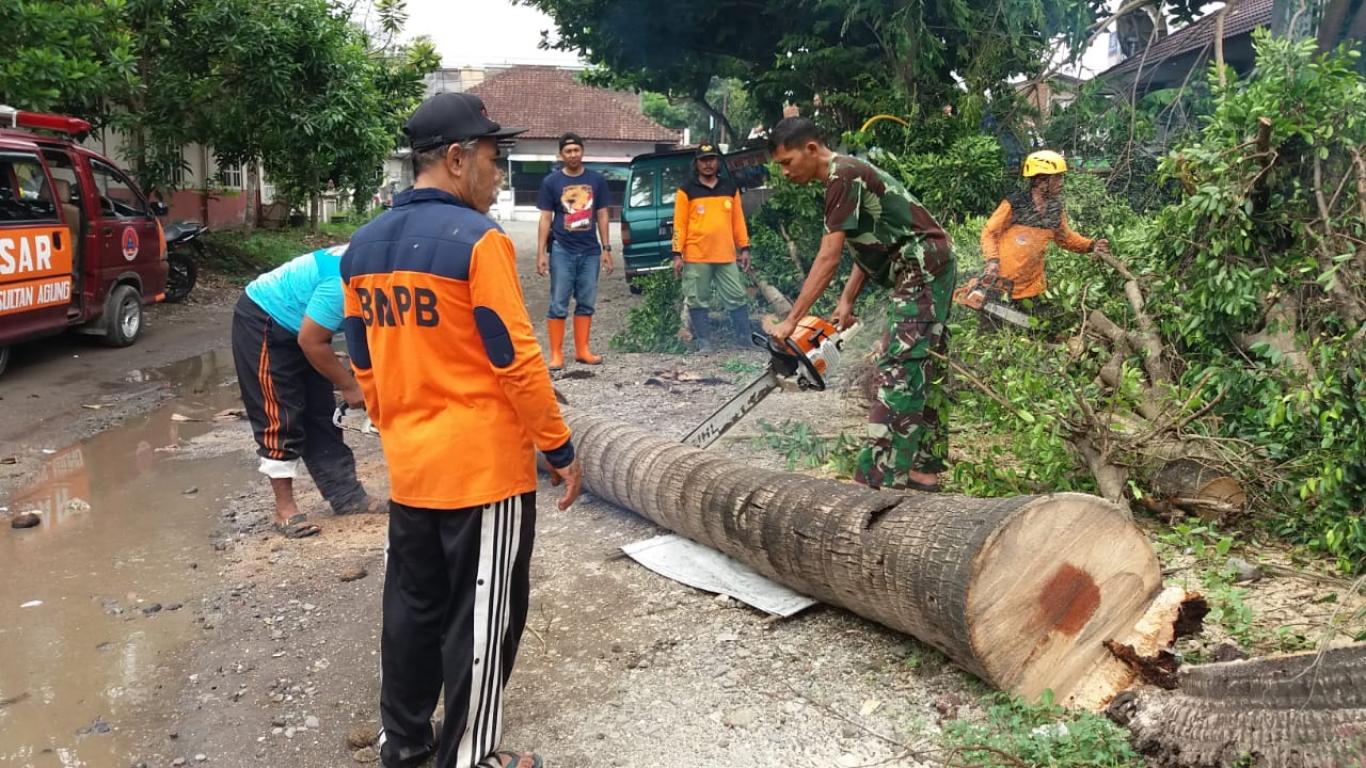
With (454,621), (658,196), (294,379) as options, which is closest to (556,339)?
(294,379)

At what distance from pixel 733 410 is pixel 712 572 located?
2.72 feet

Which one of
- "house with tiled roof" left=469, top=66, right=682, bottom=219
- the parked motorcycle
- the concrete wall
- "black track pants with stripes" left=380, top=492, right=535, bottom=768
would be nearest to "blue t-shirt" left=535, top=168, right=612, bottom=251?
"black track pants with stripes" left=380, top=492, right=535, bottom=768

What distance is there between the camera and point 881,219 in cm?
425

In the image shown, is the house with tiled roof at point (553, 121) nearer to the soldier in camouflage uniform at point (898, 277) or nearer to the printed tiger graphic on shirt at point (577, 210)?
the printed tiger graphic on shirt at point (577, 210)

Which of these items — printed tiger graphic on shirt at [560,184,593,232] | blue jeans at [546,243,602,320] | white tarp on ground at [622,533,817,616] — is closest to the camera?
white tarp on ground at [622,533,817,616]

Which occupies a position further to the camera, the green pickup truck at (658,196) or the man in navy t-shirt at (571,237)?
the green pickup truck at (658,196)

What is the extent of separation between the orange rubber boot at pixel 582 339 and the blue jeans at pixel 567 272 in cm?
21

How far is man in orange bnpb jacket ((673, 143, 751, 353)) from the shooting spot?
843 cm

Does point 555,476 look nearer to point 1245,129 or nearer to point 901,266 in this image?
point 901,266

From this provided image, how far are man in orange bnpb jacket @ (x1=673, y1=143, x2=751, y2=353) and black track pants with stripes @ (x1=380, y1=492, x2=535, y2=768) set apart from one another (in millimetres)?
6020

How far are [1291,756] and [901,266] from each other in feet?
8.31

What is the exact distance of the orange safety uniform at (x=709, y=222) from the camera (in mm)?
8422

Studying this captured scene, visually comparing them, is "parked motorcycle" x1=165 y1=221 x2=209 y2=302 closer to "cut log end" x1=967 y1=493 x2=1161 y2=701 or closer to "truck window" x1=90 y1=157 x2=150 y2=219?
"truck window" x1=90 y1=157 x2=150 y2=219

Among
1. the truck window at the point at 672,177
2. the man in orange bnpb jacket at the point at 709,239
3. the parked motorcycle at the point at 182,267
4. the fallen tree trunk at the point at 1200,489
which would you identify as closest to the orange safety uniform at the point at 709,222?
the man in orange bnpb jacket at the point at 709,239
